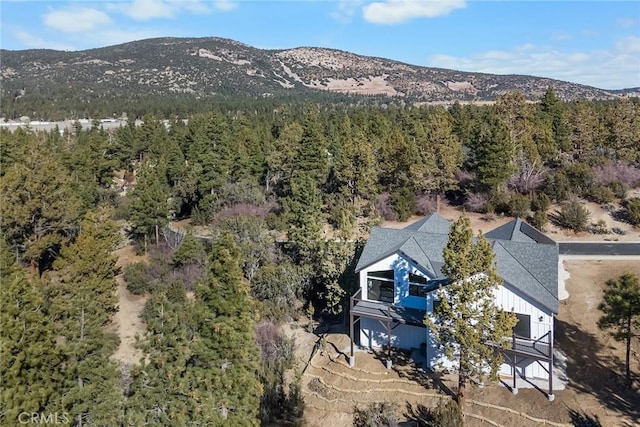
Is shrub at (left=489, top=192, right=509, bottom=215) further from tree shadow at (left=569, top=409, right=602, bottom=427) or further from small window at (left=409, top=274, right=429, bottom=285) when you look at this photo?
tree shadow at (left=569, top=409, right=602, bottom=427)

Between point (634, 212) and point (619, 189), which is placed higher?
point (619, 189)

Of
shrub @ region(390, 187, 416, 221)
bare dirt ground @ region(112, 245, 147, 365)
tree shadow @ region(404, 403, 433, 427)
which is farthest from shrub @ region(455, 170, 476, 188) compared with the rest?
bare dirt ground @ region(112, 245, 147, 365)

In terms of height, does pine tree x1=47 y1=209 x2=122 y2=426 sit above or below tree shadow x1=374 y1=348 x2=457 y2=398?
above

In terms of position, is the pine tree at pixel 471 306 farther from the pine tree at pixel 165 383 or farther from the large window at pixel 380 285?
the pine tree at pixel 165 383

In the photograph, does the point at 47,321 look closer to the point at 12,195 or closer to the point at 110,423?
the point at 110,423

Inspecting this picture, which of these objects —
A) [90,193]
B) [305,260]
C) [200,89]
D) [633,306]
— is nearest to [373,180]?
[305,260]

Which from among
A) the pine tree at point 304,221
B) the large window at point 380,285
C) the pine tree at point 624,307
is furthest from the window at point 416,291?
the pine tree at point 304,221

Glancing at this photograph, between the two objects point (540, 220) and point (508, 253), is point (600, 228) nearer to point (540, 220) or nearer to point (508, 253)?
point (540, 220)

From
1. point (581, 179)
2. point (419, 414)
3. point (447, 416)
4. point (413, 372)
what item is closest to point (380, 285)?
point (413, 372)
